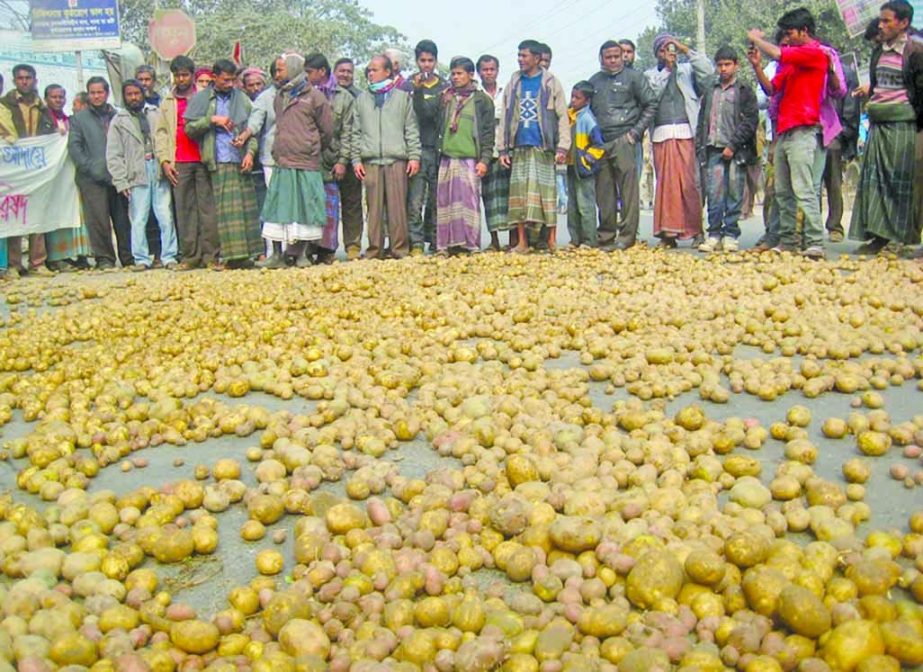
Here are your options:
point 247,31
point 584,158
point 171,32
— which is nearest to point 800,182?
point 584,158

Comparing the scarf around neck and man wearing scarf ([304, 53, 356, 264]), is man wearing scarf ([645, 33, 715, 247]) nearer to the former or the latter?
the scarf around neck

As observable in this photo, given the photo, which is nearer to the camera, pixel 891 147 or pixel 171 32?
pixel 891 147

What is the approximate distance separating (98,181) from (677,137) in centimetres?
627

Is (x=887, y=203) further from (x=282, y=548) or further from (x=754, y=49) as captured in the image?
(x=282, y=548)

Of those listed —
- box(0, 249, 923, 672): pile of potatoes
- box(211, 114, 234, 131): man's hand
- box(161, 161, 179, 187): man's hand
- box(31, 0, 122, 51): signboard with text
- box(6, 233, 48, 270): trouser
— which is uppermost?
box(31, 0, 122, 51): signboard with text

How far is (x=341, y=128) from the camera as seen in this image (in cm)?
862

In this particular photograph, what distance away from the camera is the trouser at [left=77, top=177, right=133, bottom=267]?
923 cm

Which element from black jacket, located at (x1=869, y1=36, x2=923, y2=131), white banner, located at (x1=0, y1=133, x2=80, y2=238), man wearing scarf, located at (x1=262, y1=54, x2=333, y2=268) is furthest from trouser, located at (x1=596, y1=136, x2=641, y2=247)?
white banner, located at (x1=0, y1=133, x2=80, y2=238)

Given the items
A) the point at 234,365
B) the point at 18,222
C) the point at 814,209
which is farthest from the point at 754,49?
the point at 18,222

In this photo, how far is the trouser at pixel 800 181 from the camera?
691 centimetres

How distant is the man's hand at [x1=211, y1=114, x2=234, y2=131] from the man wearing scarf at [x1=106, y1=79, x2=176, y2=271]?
99 centimetres

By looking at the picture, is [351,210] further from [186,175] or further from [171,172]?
[171,172]

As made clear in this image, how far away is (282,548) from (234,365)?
180 centimetres

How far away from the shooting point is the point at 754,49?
7609mm
